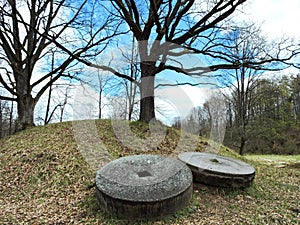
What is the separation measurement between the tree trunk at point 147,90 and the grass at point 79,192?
37.8 inches

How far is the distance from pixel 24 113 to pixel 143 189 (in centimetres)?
696

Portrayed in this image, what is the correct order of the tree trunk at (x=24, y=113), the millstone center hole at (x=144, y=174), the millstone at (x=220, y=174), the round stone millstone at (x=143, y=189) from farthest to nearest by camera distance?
the tree trunk at (x=24, y=113)
the millstone at (x=220, y=174)
the millstone center hole at (x=144, y=174)
the round stone millstone at (x=143, y=189)

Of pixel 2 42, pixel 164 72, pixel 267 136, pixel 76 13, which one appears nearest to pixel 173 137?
pixel 164 72

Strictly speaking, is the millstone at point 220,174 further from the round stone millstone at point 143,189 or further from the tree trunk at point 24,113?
the tree trunk at point 24,113

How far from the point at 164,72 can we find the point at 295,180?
5.48 meters

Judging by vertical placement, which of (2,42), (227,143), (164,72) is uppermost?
(2,42)

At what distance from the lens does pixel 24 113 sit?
782 centimetres

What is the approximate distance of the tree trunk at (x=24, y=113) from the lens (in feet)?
25.3

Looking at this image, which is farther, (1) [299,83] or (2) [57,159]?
(1) [299,83]

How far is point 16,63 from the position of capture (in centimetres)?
791

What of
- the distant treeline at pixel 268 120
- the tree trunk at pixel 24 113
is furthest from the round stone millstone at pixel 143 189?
the distant treeline at pixel 268 120

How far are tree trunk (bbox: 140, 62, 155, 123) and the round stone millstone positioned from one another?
3323mm

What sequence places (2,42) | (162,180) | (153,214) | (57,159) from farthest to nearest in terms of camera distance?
(2,42) < (57,159) < (162,180) < (153,214)

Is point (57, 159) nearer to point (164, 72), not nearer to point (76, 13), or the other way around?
point (164, 72)
